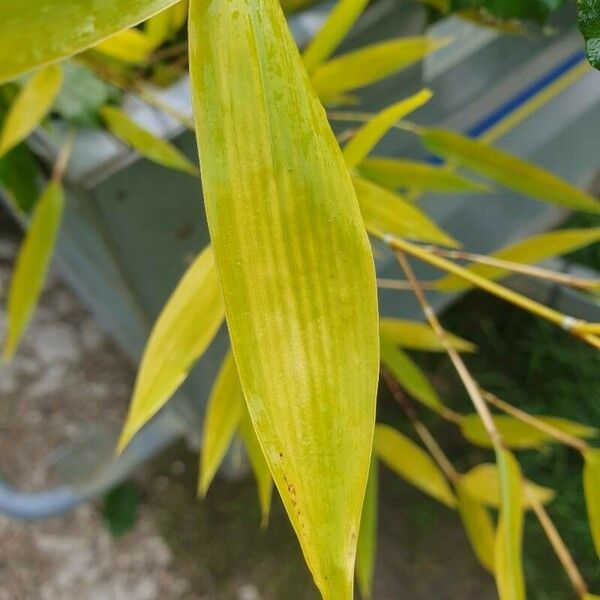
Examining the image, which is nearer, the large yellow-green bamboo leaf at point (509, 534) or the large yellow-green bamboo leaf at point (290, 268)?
the large yellow-green bamboo leaf at point (290, 268)

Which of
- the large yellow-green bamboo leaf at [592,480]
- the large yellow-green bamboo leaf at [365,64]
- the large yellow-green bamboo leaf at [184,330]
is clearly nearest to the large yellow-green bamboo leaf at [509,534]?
the large yellow-green bamboo leaf at [592,480]

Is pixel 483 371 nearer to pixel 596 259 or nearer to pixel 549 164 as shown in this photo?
pixel 596 259

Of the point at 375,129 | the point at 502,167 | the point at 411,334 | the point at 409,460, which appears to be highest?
the point at 375,129

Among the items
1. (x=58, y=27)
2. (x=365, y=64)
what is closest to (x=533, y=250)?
(x=365, y=64)

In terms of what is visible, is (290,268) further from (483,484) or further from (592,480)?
(483,484)

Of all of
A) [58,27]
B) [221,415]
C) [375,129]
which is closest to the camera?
[58,27]

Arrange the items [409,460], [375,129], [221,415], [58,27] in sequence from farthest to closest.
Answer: [409,460]
[221,415]
[375,129]
[58,27]

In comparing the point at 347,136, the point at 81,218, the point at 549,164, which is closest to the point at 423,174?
the point at 347,136

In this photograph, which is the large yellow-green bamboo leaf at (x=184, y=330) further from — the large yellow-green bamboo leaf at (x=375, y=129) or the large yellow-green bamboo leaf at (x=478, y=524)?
the large yellow-green bamboo leaf at (x=478, y=524)
